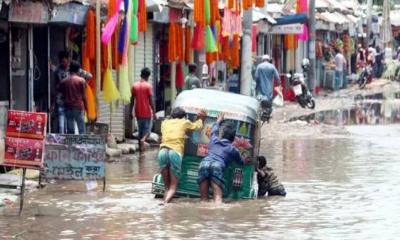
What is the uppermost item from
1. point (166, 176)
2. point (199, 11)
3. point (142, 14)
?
point (199, 11)

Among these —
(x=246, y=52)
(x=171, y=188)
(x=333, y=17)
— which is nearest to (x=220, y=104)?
(x=171, y=188)

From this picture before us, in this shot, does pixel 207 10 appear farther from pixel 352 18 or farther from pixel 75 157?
pixel 352 18

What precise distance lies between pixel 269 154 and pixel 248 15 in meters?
5.71

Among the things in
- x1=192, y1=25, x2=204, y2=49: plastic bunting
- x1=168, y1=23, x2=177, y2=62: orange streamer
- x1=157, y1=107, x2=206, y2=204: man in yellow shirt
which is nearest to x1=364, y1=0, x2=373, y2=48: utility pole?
x1=192, y1=25, x2=204, y2=49: plastic bunting

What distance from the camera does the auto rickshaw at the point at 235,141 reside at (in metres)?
13.7

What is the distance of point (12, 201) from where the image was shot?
44.9 feet

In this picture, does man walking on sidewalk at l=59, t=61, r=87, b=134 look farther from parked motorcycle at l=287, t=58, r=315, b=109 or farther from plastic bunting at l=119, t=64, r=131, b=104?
parked motorcycle at l=287, t=58, r=315, b=109

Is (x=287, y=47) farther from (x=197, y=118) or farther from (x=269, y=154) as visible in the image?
(x=197, y=118)

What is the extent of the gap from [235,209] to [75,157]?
8.32ft

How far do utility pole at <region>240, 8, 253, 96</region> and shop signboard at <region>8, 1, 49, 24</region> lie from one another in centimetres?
920

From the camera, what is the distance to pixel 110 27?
19078 mm

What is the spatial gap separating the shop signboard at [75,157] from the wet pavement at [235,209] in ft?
1.02

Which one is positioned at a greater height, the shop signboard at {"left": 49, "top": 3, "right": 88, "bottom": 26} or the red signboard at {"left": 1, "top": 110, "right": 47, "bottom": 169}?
the shop signboard at {"left": 49, "top": 3, "right": 88, "bottom": 26}

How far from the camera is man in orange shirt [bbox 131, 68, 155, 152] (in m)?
20.3
